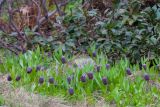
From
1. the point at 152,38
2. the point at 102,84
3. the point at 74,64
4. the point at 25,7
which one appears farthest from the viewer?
the point at 25,7

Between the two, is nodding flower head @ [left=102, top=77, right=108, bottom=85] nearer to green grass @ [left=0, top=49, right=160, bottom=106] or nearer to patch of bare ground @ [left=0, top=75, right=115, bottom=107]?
green grass @ [left=0, top=49, right=160, bottom=106]

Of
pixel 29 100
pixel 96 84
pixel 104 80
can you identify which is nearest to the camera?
pixel 29 100

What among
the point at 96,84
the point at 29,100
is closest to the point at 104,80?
the point at 96,84

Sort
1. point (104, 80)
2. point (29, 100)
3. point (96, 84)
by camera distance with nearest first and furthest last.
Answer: point (29, 100)
point (104, 80)
point (96, 84)

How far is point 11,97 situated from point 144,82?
49.1 inches

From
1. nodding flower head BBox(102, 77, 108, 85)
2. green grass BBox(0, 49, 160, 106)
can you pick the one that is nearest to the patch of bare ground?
green grass BBox(0, 49, 160, 106)

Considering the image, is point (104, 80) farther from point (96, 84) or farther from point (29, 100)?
point (29, 100)

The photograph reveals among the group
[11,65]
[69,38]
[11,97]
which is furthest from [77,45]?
[11,97]

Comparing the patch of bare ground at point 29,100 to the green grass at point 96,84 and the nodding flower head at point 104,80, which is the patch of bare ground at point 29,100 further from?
the nodding flower head at point 104,80

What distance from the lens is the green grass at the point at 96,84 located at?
425 centimetres

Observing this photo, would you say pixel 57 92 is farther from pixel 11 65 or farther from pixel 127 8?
pixel 127 8

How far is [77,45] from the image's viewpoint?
582 cm

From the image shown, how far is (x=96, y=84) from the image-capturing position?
4504 millimetres

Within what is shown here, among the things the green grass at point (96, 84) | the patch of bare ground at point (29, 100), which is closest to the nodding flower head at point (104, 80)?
the green grass at point (96, 84)
